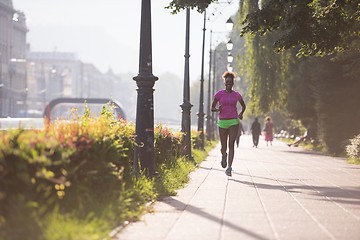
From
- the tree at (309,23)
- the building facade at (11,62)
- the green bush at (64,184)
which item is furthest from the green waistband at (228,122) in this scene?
the building facade at (11,62)

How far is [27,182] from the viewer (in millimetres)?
4809

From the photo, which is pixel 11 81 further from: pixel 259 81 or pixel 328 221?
pixel 328 221

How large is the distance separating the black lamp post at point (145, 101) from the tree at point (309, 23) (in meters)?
2.41

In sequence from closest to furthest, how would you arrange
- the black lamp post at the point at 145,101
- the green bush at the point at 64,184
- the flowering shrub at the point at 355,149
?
the green bush at the point at 64,184, the black lamp post at the point at 145,101, the flowering shrub at the point at 355,149

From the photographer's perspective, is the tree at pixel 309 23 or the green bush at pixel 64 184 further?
the tree at pixel 309 23

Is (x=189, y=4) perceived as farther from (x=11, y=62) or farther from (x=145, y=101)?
(x=11, y=62)

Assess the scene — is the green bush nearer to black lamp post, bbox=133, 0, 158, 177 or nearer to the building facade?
black lamp post, bbox=133, 0, 158, 177

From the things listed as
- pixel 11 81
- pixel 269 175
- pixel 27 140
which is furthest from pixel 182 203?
pixel 11 81

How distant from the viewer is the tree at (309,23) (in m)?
10.2

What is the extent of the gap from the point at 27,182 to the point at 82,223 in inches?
29.9

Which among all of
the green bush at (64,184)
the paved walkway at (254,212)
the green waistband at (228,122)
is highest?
the green waistband at (228,122)

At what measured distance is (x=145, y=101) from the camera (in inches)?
361

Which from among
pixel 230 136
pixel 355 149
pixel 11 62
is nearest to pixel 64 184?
pixel 230 136

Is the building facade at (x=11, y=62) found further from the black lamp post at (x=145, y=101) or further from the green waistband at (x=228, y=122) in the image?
the black lamp post at (x=145, y=101)
